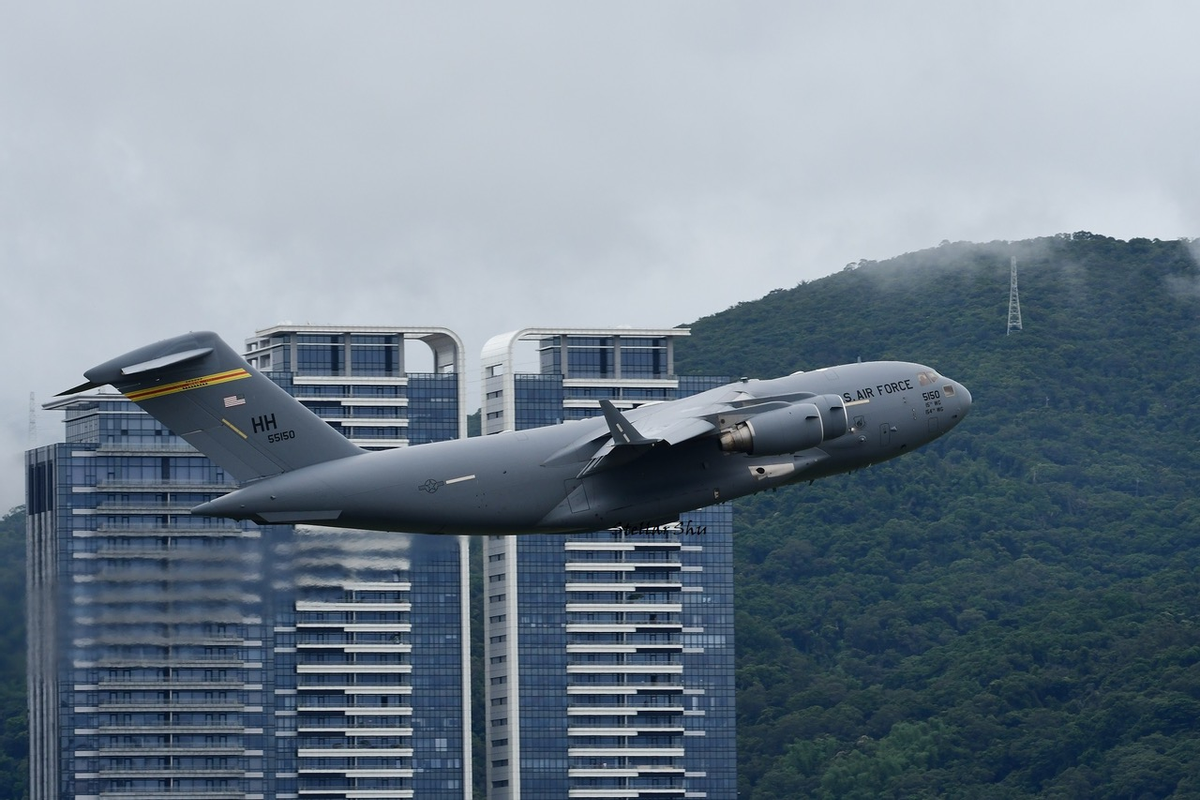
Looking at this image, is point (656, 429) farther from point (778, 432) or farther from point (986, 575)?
point (986, 575)

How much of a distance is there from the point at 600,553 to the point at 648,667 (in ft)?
19.5

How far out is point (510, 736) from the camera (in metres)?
129

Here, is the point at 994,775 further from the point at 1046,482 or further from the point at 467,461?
the point at 467,461

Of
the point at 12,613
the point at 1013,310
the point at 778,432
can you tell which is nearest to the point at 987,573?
the point at 1013,310

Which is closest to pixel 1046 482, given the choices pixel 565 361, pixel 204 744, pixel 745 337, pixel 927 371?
pixel 745 337

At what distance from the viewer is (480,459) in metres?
49.6

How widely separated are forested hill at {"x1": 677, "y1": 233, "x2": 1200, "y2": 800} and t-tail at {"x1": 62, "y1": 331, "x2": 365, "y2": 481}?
90.2m

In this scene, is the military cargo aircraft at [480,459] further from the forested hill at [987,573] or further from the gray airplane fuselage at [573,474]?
the forested hill at [987,573]

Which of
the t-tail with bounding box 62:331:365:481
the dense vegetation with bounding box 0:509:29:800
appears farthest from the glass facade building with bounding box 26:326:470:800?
the t-tail with bounding box 62:331:365:481

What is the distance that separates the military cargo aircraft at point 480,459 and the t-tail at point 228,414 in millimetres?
26

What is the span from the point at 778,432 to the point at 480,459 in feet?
17.9

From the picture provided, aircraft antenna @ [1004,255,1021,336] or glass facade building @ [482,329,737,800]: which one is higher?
aircraft antenna @ [1004,255,1021,336]

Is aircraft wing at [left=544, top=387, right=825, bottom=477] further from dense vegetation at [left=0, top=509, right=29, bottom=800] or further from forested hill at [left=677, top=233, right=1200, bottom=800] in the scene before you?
forested hill at [left=677, top=233, right=1200, bottom=800]

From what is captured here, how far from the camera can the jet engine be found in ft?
161
